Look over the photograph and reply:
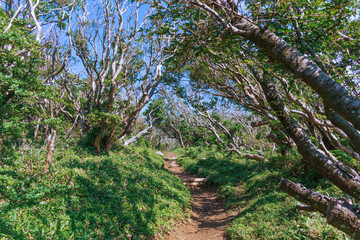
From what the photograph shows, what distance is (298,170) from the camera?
7.58 metres

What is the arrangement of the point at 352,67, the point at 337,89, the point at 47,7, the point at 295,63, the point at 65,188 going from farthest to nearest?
1. the point at 47,7
2. the point at 352,67
3. the point at 65,188
4. the point at 295,63
5. the point at 337,89

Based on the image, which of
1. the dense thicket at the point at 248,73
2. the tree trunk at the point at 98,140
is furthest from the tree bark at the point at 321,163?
the tree trunk at the point at 98,140

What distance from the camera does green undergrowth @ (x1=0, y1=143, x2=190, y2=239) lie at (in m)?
3.42

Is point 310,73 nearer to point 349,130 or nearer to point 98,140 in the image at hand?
point 349,130

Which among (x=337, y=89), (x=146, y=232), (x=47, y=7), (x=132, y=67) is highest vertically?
(x=47, y=7)

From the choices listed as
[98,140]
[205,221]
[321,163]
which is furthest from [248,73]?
[98,140]

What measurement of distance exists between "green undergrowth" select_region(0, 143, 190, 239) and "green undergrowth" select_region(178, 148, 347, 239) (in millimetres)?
2075

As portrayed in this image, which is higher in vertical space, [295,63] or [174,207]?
[295,63]

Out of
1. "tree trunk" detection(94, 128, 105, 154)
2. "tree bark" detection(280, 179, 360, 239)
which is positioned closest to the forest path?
"tree bark" detection(280, 179, 360, 239)

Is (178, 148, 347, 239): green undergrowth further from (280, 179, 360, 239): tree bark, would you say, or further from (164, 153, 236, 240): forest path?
(280, 179, 360, 239): tree bark

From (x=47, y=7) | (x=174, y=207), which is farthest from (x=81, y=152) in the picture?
(x=47, y=7)

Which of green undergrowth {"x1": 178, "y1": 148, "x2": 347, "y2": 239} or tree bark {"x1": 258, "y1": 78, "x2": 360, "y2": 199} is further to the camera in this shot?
green undergrowth {"x1": 178, "y1": 148, "x2": 347, "y2": 239}

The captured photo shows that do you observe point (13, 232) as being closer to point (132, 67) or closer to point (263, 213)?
point (263, 213)

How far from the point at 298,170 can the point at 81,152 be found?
8.87m
